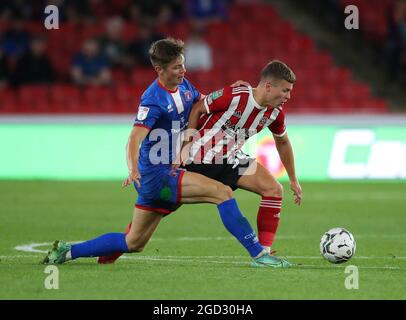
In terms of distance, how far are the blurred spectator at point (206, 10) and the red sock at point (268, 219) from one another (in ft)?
38.9

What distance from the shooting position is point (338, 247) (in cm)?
785

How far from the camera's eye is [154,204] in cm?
775

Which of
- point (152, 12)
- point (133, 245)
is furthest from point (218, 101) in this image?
point (152, 12)

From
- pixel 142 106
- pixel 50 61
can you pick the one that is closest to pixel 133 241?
pixel 142 106

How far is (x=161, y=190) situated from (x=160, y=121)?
548 millimetres

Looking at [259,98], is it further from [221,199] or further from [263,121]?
[221,199]

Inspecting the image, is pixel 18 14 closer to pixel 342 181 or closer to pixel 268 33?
pixel 268 33

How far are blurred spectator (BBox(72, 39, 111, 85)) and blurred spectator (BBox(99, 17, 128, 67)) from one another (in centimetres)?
15

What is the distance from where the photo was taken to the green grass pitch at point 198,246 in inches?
265

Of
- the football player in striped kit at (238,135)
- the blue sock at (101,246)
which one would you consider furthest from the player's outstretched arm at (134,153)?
the blue sock at (101,246)

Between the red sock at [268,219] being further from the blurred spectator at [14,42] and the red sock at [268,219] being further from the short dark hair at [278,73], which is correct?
the blurred spectator at [14,42]

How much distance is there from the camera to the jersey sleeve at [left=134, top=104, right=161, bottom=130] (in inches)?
297

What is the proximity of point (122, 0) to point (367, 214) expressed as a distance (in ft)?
30.5

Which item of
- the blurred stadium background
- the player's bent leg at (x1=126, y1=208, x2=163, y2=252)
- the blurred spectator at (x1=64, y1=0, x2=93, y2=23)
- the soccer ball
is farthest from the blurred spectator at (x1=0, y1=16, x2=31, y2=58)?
the soccer ball
